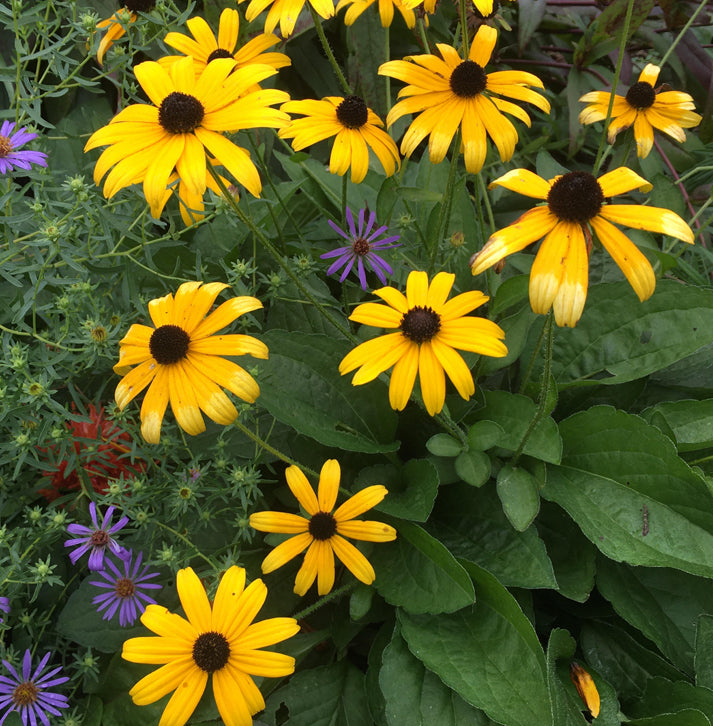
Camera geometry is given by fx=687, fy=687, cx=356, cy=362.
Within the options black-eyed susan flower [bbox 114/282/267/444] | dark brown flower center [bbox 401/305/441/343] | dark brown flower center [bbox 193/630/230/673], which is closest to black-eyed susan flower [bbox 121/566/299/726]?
dark brown flower center [bbox 193/630/230/673]

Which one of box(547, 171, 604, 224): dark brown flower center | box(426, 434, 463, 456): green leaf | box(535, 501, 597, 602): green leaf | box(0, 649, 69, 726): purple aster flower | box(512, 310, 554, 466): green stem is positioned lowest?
box(535, 501, 597, 602): green leaf

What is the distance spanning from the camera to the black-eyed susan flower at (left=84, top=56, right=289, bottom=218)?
104cm

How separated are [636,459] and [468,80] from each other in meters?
0.83

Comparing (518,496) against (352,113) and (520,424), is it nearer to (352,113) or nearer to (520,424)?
(520,424)

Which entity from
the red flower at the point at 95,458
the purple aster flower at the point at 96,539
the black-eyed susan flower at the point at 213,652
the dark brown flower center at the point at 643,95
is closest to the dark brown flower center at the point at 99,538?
the purple aster flower at the point at 96,539

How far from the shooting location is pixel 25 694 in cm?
132

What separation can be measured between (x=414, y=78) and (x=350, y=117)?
0.15 m

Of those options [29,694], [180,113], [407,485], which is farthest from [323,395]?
[29,694]

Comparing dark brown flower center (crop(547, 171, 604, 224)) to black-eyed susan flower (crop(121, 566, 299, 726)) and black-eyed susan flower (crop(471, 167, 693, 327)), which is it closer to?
black-eyed susan flower (crop(471, 167, 693, 327))

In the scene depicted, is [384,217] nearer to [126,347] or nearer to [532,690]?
[126,347]

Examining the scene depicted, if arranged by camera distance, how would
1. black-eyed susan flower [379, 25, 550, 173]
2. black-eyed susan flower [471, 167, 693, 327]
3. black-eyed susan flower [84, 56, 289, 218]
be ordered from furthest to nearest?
black-eyed susan flower [379, 25, 550, 173]
black-eyed susan flower [84, 56, 289, 218]
black-eyed susan flower [471, 167, 693, 327]

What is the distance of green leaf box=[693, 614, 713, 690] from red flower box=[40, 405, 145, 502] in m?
1.16

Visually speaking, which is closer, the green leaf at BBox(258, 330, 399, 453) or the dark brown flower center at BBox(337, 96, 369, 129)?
the dark brown flower center at BBox(337, 96, 369, 129)

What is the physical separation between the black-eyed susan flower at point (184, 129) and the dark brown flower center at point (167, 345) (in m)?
0.19
